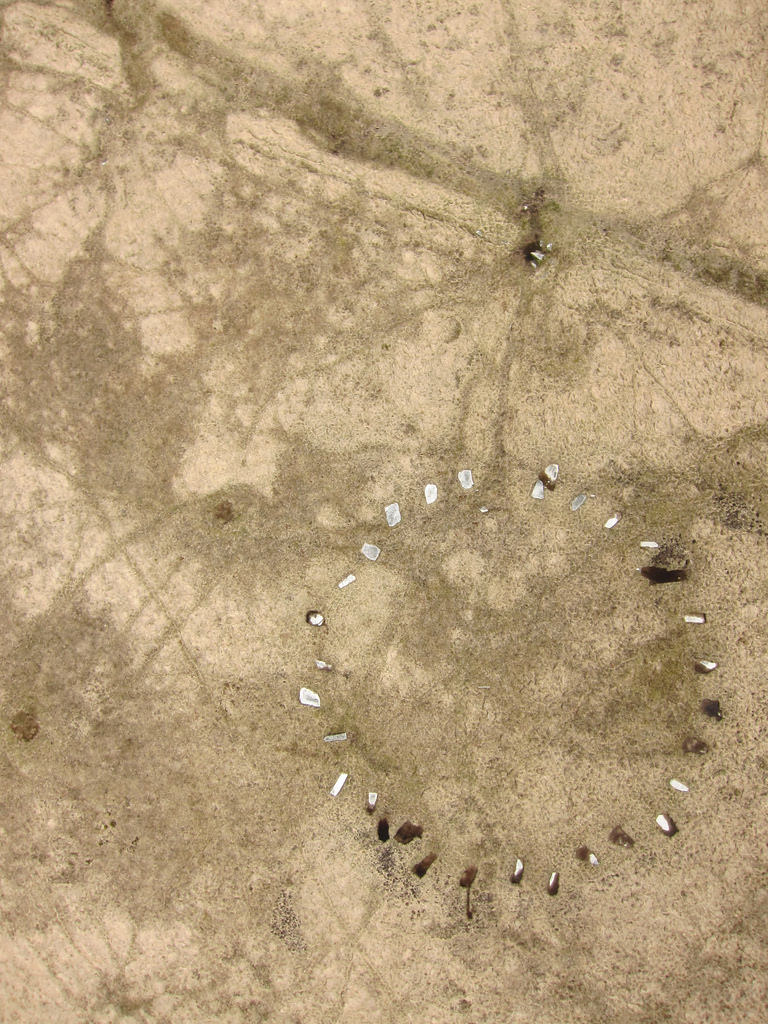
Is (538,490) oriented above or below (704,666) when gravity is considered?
above

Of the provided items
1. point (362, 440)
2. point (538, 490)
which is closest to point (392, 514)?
point (362, 440)

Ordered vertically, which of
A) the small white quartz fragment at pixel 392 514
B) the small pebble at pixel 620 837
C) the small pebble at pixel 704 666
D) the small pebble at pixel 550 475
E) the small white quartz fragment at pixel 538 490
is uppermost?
the small pebble at pixel 550 475

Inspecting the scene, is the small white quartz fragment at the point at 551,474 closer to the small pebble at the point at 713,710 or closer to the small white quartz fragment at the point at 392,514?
the small white quartz fragment at the point at 392,514

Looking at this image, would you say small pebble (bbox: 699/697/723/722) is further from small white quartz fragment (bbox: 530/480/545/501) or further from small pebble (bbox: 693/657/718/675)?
small white quartz fragment (bbox: 530/480/545/501)

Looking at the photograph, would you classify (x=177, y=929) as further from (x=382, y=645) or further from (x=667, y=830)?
(x=667, y=830)

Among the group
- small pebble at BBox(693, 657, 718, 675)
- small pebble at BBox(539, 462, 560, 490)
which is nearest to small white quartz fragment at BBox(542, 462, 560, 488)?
small pebble at BBox(539, 462, 560, 490)

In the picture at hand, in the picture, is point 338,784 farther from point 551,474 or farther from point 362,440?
point 551,474

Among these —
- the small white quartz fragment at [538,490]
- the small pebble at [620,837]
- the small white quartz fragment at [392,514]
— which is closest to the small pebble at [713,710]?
the small pebble at [620,837]
